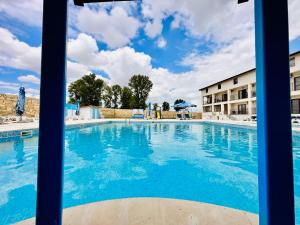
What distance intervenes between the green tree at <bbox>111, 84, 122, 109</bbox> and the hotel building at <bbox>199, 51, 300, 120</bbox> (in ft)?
50.6

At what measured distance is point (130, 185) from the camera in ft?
10.5

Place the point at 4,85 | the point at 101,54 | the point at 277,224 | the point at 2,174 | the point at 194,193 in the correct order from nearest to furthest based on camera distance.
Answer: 1. the point at 277,224
2. the point at 194,193
3. the point at 2,174
4. the point at 4,85
5. the point at 101,54

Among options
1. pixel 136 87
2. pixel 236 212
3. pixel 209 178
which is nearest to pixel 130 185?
pixel 209 178

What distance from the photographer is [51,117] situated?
110cm

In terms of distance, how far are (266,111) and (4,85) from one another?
18.0 m

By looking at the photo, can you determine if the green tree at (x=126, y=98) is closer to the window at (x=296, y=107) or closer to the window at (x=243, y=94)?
the window at (x=243, y=94)

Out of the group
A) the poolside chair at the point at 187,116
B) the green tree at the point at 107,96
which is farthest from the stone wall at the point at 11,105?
the poolside chair at the point at 187,116

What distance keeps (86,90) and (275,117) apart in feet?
97.4

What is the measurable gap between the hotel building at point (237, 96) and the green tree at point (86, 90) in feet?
61.3

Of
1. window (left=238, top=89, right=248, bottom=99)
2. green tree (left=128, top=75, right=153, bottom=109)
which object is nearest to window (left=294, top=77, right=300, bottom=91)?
window (left=238, top=89, right=248, bottom=99)

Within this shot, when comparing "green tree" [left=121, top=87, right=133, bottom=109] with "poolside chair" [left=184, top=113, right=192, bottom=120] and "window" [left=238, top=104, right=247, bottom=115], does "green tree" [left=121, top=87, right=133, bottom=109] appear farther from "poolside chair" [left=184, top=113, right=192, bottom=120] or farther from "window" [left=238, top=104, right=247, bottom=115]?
"window" [left=238, top=104, right=247, bottom=115]

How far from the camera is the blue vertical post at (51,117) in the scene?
109 cm

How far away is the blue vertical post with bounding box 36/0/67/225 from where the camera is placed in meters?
1.09

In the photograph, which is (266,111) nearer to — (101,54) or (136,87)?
(101,54)
